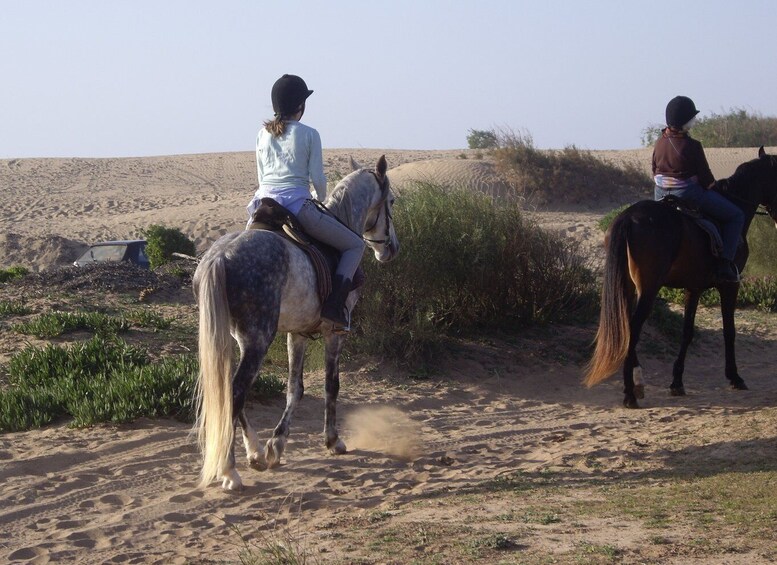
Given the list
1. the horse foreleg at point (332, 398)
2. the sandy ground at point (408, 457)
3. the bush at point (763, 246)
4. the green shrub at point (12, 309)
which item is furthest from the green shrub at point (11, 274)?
the bush at point (763, 246)

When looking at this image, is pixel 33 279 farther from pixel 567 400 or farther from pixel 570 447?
pixel 570 447

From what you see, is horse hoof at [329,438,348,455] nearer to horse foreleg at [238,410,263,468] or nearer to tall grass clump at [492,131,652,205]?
horse foreleg at [238,410,263,468]

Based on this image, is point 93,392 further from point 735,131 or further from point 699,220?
point 735,131

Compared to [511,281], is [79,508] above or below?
below

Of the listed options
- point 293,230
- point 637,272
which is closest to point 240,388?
point 293,230

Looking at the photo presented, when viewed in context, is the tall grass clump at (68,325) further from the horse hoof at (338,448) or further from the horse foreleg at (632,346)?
the horse foreleg at (632,346)

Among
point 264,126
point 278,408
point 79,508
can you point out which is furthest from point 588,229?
point 79,508

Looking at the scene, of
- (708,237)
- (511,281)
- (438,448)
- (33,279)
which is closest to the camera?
(438,448)

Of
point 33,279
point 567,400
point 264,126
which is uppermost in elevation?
point 264,126

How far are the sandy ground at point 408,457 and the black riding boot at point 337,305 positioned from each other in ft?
3.67

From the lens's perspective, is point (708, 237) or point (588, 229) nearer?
point (708, 237)

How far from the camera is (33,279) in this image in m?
15.0

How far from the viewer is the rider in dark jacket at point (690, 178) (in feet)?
31.2

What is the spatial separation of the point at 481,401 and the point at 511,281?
2.34 m
